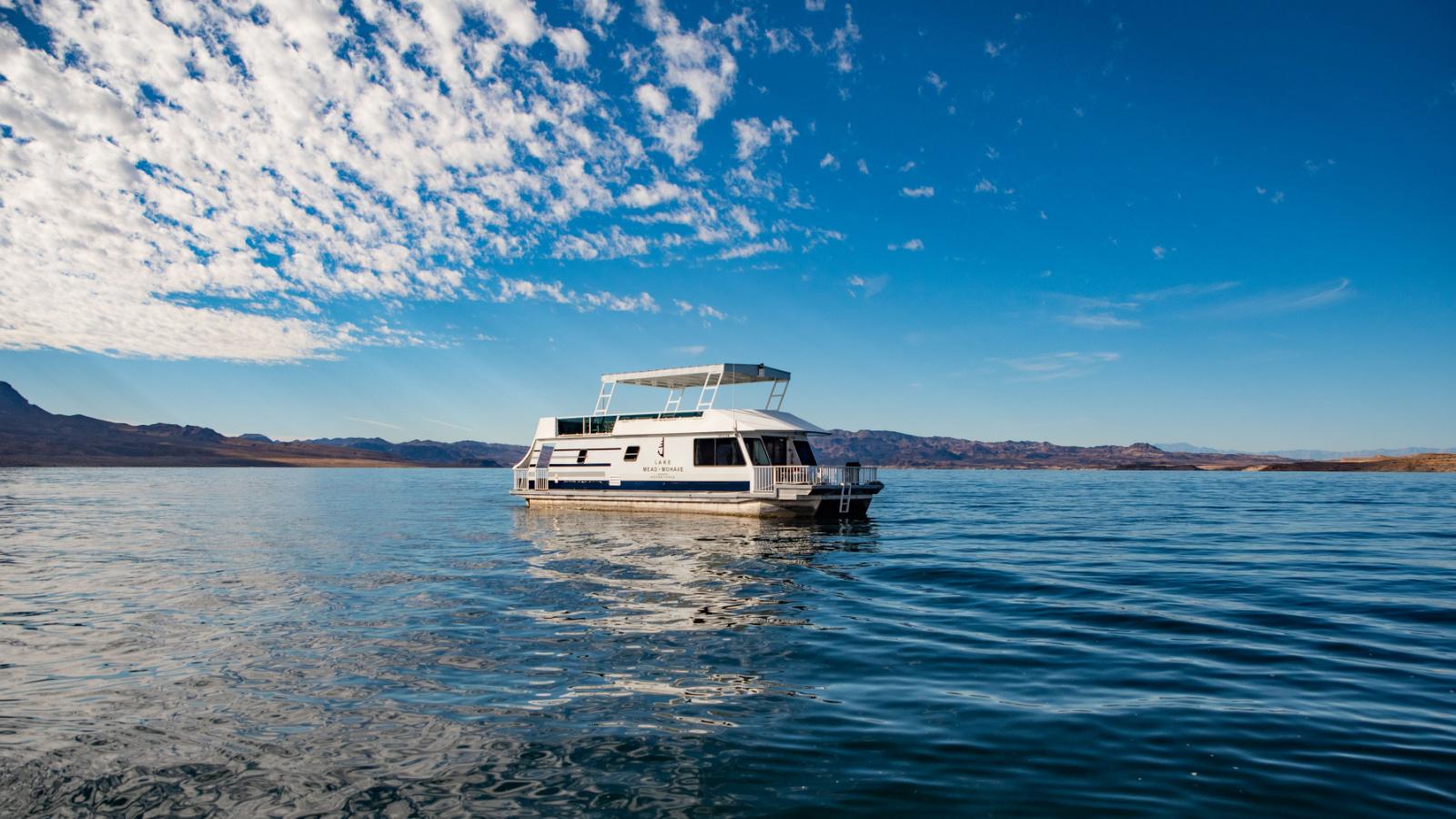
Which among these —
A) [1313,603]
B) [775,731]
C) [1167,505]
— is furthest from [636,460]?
[1167,505]

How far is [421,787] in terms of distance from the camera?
5.84 metres

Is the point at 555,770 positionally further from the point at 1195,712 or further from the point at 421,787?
the point at 1195,712

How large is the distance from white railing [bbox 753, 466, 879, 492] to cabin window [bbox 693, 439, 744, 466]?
Result: 48.7 inches

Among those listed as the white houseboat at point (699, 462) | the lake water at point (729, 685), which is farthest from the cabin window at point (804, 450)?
the lake water at point (729, 685)

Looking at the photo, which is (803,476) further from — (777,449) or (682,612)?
(682,612)

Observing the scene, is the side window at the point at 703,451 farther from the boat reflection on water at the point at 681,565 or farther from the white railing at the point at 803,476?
the white railing at the point at 803,476

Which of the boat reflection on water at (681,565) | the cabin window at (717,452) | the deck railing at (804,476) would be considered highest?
the cabin window at (717,452)

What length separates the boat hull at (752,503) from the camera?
2966 centimetres

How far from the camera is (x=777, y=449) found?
32406 millimetres

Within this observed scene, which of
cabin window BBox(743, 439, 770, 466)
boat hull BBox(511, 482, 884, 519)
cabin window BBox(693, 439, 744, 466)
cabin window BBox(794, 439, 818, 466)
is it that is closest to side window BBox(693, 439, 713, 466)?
cabin window BBox(693, 439, 744, 466)

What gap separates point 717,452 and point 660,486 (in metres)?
3.43

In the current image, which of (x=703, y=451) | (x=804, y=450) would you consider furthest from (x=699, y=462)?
(x=804, y=450)

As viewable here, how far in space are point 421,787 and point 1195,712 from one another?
7315 mm

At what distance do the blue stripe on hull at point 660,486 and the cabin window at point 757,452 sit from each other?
47.0 inches
